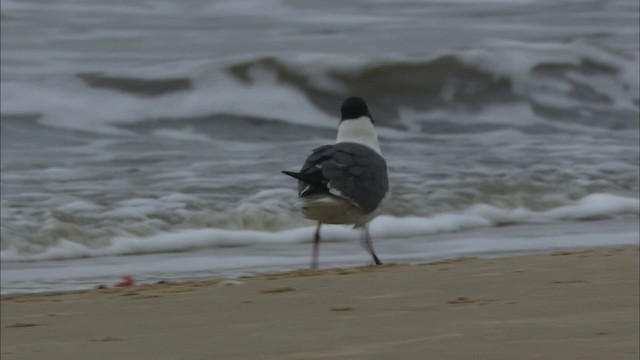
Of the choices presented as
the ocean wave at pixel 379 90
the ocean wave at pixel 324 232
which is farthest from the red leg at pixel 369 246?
the ocean wave at pixel 379 90

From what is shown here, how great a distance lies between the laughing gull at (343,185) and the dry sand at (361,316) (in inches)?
22.4

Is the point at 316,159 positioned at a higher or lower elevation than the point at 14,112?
lower

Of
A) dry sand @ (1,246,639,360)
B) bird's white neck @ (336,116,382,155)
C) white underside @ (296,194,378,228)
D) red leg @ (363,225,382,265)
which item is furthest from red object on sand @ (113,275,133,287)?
bird's white neck @ (336,116,382,155)

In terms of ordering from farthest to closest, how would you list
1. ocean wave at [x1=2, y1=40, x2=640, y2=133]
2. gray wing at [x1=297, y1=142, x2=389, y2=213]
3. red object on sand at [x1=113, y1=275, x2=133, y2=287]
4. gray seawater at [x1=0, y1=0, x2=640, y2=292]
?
ocean wave at [x1=2, y1=40, x2=640, y2=133] → gray seawater at [x1=0, y1=0, x2=640, y2=292] → gray wing at [x1=297, y1=142, x2=389, y2=213] → red object on sand at [x1=113, y1=275, x2=133, y2=287]

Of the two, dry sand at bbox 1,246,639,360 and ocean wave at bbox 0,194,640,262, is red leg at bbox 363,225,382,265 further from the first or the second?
ocean wave at bbox 0,194,640,262

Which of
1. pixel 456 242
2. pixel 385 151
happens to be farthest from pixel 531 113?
pixel 456 242

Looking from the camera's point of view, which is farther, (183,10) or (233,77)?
(183,10)

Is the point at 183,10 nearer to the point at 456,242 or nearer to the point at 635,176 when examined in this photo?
the point at 635,176

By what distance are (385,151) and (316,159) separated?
4498 mm

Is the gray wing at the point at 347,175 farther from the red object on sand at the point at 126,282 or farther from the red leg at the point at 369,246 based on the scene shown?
the red object on sand at the point at 126,282

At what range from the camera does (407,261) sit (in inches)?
275

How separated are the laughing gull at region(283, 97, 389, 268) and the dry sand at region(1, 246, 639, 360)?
570mm

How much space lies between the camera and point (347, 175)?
6.43 meters

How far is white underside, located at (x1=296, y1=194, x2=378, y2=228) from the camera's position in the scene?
21.0 ft
